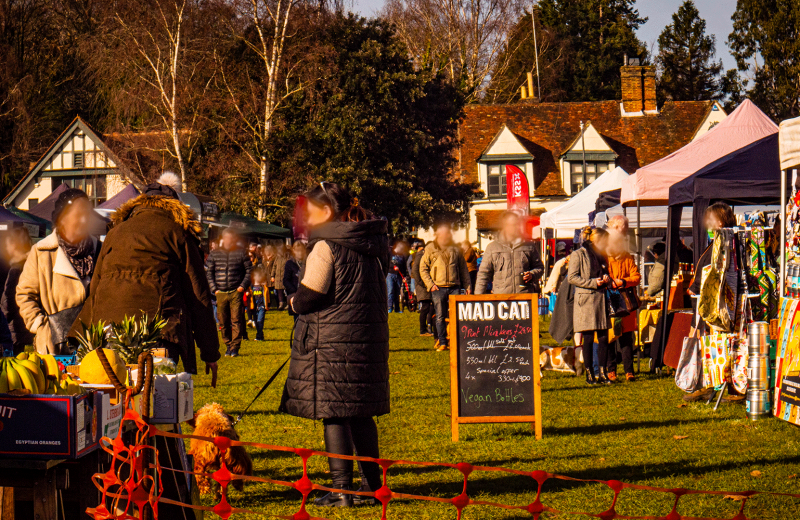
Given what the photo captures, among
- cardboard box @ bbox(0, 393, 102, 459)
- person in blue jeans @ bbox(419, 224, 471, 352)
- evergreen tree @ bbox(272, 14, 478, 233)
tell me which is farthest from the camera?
evergreen tree @ bbox(272, 14, 478, 233)

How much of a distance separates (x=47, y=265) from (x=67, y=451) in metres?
3.47

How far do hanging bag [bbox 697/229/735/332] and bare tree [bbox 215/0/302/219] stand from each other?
2804 centimetres

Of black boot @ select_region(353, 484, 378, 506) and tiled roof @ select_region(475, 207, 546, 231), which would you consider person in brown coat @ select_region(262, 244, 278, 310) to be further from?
tiled roof @ select_region(475, 207, 546, 231)

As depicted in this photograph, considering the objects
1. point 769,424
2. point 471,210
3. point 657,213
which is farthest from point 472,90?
point 769,424

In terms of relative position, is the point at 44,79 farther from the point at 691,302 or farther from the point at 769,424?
the point at 769,424

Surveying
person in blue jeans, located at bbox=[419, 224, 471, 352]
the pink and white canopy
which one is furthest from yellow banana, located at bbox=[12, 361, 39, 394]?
person in blue jeans, located at bbox=[419, 224, 471, 352]

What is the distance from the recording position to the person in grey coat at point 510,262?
11141 millimetres

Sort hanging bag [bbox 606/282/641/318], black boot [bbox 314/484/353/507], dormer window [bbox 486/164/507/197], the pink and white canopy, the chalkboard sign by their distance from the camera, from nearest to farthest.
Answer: black boot [bbox 314/484/353/507]
the chalkboard sign
hanging bag [bbox 606/282/641/318]
the pink and white canopy
dormer window [bbox 486/164/507/197]

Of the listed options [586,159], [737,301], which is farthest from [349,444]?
[586,159]

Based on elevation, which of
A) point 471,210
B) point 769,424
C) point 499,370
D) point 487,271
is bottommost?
point 769,424

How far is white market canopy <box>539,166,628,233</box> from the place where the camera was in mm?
20438

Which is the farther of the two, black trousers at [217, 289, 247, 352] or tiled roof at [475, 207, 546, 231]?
tiled roof at [475, 207, 546, 231]

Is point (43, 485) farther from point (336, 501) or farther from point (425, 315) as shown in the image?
point (425, 315)

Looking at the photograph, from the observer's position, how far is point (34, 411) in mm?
3195
